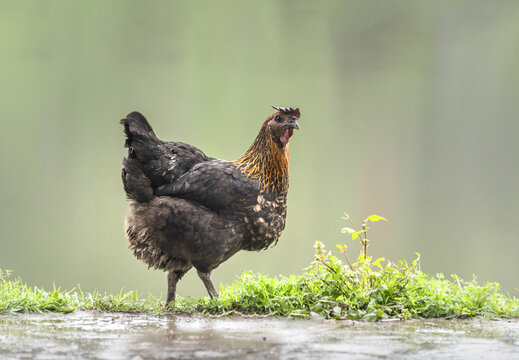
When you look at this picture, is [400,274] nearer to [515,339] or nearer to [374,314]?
[374,314]

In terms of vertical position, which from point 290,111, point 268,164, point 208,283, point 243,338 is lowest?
point 243,338

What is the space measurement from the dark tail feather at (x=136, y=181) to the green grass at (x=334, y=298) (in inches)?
33.5

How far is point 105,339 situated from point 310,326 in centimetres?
132

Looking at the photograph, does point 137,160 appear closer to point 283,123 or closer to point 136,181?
point 136,181

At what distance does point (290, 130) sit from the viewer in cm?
507

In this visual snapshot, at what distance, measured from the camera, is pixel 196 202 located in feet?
15.8

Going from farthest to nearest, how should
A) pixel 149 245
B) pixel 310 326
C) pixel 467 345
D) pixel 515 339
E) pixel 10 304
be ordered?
pixel 149 245
pixel 10 304
pixel 310 326
pixel 515 339
pixel 467 345

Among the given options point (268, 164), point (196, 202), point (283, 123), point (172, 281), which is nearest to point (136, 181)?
point (196, 202)

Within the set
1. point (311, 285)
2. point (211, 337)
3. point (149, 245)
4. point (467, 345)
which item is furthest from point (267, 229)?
point (467, 345)

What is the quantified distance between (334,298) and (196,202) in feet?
4.55

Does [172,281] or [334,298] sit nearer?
[334,298]

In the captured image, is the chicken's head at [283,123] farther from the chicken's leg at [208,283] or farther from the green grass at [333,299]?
the chicken's leg at [208,283]

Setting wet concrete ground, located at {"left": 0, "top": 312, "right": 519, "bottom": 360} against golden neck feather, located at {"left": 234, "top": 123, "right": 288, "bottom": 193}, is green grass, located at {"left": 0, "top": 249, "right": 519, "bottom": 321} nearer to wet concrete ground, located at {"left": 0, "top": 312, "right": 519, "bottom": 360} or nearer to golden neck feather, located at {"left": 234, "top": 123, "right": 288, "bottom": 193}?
A: wet concrete ground, located at {"left": 0, "top": 312, "right": 519, "bottom": 360}

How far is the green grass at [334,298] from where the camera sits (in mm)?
4281
